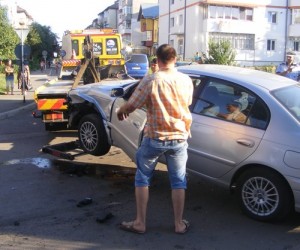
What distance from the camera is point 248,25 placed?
4975 centimetres

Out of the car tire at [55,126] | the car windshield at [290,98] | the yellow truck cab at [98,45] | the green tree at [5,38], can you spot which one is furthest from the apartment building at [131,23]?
the car windshield at [290,98]

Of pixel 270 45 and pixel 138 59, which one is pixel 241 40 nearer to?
pixel 270 45

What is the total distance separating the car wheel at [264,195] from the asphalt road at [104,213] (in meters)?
0.13

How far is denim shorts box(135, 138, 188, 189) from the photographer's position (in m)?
4.18

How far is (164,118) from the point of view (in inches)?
162

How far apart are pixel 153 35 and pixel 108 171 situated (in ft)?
226

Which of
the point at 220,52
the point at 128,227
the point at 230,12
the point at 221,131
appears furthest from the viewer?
the point at 230,12

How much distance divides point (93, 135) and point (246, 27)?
45.8m

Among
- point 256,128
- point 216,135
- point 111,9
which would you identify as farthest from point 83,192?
point 111,9

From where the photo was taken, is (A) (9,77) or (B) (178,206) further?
(A) (9,77)

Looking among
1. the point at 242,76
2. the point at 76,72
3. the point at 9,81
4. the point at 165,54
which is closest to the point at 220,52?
the point at 9,81

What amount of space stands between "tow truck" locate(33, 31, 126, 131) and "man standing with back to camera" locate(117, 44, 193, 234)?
11.4 ft

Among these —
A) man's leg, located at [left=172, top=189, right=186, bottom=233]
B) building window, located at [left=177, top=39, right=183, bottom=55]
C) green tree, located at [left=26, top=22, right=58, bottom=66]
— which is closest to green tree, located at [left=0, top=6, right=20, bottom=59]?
building window, located at [left=177, top=39, right=183, bottom=55]

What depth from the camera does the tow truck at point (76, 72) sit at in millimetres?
9305
